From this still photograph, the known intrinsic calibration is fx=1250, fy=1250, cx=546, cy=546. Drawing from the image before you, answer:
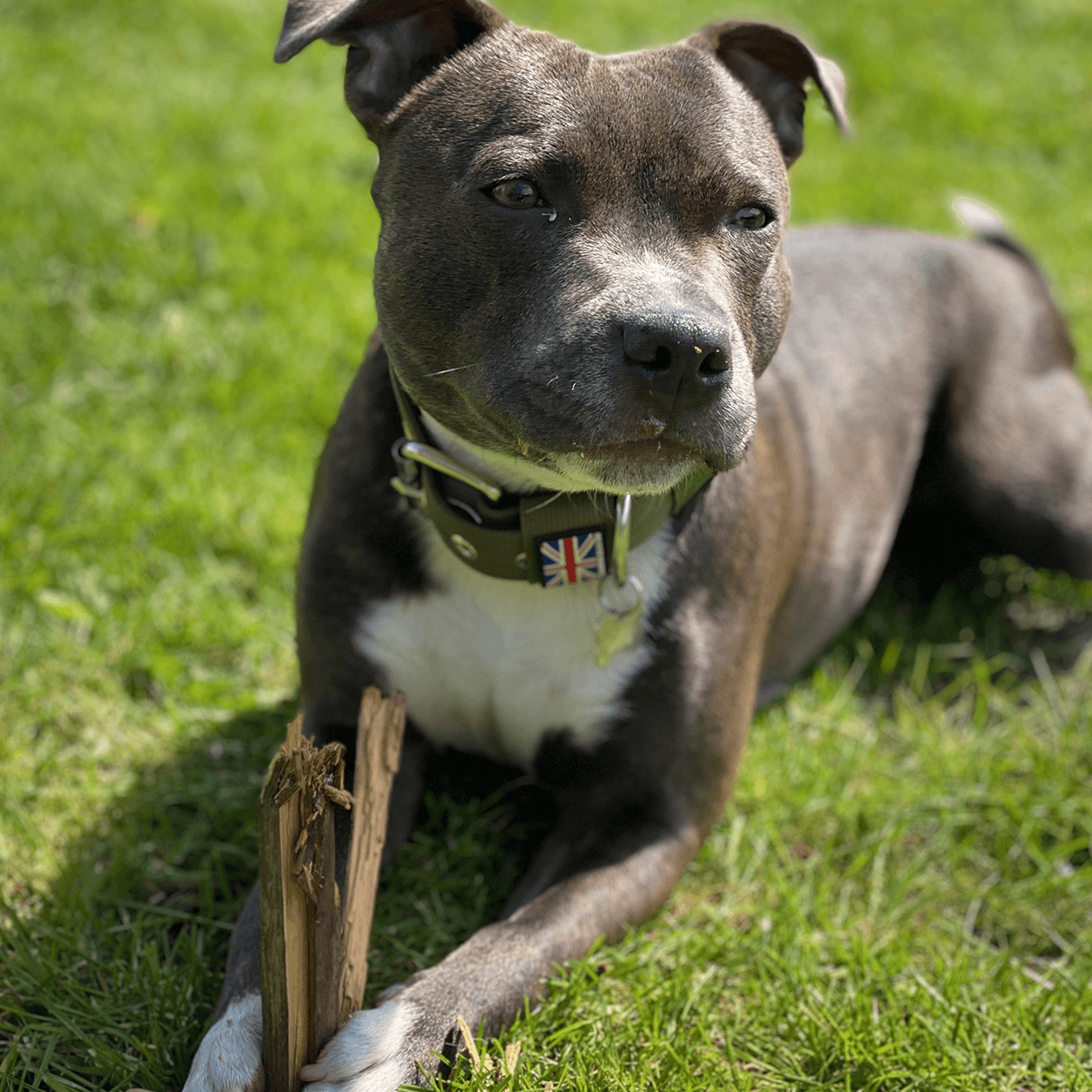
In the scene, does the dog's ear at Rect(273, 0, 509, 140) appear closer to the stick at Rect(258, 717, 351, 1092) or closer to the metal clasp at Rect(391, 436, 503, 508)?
the metal clasp at Rect(391, 436, 503, 508)

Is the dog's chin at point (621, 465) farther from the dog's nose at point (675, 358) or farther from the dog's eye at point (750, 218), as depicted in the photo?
the dog's eye at point (750, 218)

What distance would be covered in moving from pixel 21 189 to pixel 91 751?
313cm

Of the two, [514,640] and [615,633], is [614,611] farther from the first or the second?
[514,640]

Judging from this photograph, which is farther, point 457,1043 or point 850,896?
point 850,896

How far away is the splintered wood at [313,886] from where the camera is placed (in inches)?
75.1

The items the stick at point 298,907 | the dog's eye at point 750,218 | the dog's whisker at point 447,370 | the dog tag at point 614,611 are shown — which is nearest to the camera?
the stick at point 298,907

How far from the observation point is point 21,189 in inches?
207

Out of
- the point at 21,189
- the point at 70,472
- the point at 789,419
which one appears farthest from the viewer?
the point at 21,189

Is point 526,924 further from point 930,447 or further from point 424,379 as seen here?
point 930,447

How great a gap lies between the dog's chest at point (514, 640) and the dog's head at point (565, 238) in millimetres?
344

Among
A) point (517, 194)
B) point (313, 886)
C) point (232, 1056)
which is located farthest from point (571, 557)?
point (232, 1056)

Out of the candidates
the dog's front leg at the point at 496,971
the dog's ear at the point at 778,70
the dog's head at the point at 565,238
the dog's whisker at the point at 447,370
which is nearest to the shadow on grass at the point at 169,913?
the dog's front leg at the point at 496,971

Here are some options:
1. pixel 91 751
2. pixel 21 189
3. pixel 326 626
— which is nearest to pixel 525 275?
pixel 326 626

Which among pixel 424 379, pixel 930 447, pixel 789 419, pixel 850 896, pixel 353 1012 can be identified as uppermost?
pixel 424 379
